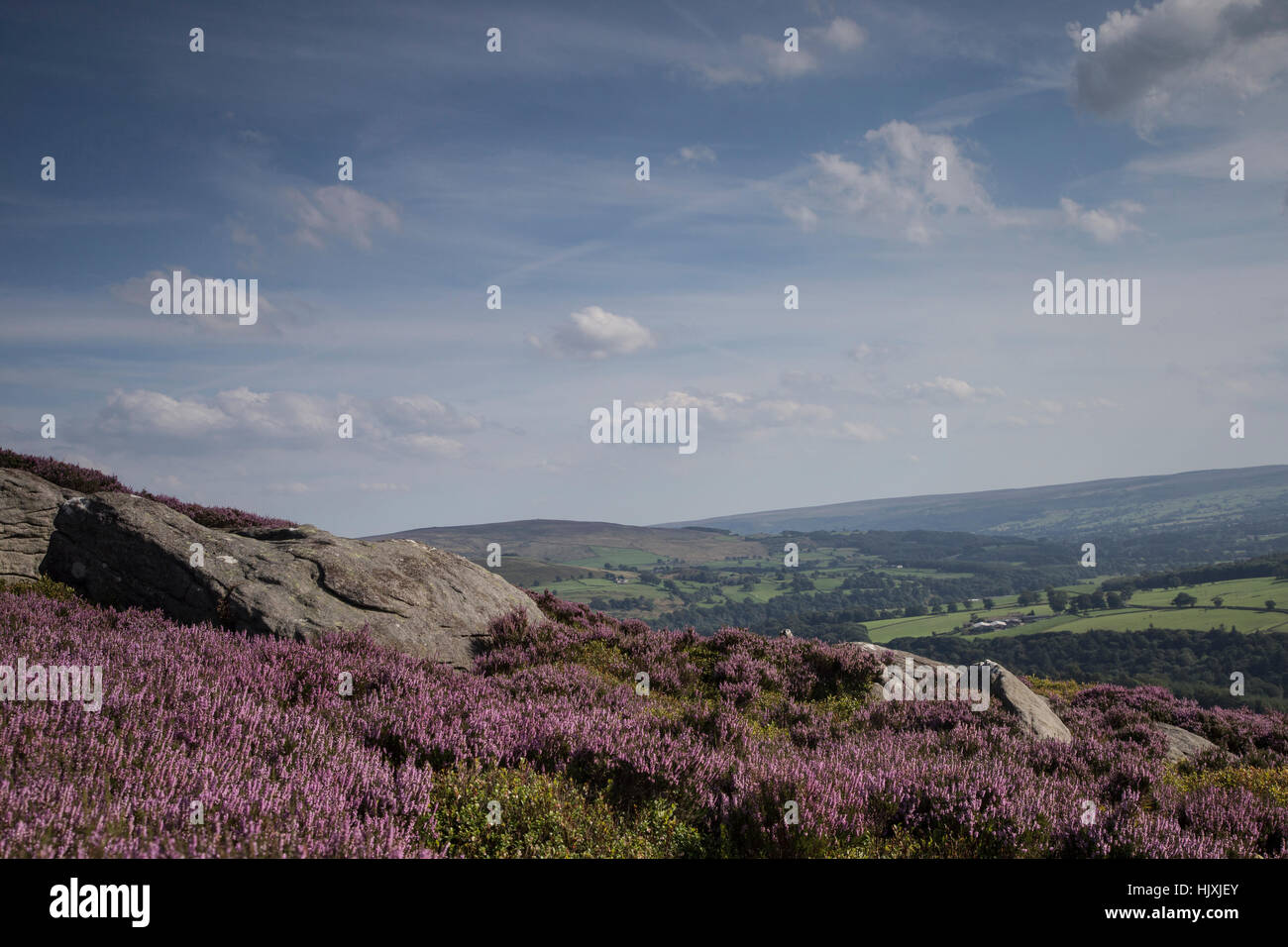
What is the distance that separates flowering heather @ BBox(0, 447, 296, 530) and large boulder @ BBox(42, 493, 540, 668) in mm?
5246

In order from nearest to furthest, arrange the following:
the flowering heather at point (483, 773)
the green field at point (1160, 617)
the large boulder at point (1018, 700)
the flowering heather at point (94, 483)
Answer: the flowering heather at point (483, 773) < the large boulder at point (1018, 700) < the flowering heather at point (94, 483) < the green field at point (1160, 617)

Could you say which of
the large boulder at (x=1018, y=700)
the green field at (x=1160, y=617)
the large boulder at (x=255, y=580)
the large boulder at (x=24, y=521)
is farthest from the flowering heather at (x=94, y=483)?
the green field at (x=1160, y=617)

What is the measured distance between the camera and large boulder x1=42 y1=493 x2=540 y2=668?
28.3ft

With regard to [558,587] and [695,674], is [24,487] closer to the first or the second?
[695,674]

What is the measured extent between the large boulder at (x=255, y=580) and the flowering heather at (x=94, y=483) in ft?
17.2

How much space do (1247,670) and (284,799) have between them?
113 meters

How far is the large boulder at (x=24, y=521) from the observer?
10750 mm

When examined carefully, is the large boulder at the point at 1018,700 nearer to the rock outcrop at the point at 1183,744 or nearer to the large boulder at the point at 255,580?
the rock outcrop at the point at 1183,744

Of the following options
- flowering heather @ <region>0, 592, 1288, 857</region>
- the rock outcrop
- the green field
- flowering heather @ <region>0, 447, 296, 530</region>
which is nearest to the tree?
the green field

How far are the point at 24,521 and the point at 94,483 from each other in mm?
4631

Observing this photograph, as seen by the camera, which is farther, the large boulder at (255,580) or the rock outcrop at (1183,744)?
the rock outcrop at (1183,744)

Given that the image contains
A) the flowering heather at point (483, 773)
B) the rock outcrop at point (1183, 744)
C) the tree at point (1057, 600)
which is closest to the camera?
the flowering heather at point (483, 773)

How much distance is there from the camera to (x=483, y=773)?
4539 millimetres

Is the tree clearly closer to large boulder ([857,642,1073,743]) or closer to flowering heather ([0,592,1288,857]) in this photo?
large boulder ([857,642,1073,743])
